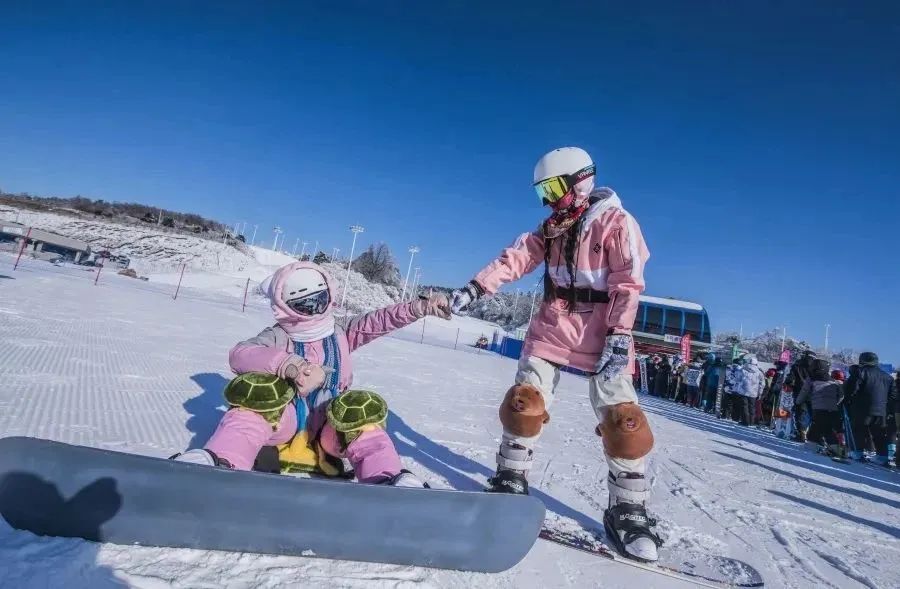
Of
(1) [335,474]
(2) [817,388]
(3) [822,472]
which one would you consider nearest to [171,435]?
(1) [335,474]

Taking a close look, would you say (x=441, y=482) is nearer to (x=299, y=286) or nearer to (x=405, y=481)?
(x=405, y=481)

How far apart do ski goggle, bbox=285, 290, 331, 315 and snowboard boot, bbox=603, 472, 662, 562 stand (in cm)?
161

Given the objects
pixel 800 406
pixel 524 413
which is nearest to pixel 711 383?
pixel 800 406

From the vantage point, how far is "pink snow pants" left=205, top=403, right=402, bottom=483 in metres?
1.59

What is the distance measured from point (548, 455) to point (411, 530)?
2.16 metres

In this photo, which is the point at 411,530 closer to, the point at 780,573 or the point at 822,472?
the point at 780,573

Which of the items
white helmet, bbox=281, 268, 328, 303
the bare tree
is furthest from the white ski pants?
the bare tree

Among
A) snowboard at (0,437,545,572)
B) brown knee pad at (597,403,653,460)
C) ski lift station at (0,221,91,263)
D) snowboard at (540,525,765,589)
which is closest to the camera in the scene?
snowboard at (0,437,545,572)

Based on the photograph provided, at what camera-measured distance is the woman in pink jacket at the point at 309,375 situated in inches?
66.4

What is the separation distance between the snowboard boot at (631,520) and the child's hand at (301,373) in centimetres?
142

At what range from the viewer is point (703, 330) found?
74.1 feet

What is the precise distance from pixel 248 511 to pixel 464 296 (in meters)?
1.46

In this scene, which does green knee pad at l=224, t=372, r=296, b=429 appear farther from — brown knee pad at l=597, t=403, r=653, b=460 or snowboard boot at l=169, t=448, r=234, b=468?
brown knee pad at l=597, t=403, r=653, b=460

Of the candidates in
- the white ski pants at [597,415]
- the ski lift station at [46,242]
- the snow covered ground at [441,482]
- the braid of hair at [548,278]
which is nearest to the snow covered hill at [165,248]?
the ski lift station at [46,242]
